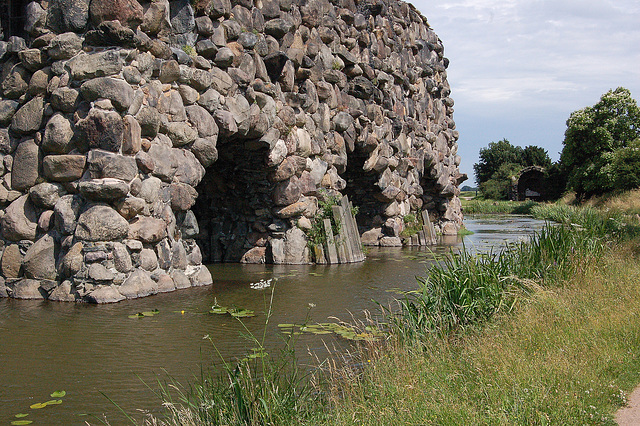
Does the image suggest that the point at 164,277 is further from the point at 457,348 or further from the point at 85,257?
the point at 457,348

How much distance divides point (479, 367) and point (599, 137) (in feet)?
129

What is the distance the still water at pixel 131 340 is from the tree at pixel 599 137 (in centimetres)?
3233

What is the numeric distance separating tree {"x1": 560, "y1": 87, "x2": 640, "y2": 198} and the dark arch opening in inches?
1377

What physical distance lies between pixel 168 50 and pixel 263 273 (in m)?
4.30

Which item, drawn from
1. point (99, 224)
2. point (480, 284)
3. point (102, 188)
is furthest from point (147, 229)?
point (480, 284)

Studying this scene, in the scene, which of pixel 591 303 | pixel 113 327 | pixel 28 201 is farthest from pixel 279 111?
pixel 591 303

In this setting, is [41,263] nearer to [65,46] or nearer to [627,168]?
[65,46]

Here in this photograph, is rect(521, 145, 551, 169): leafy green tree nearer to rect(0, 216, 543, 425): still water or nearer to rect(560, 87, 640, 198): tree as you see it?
rect(560, 87, 640, 198): tree

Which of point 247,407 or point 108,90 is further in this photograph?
point 108,90

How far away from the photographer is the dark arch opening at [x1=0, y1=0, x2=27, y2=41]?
8.71 meters

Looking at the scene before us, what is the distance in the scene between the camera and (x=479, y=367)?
418 cm

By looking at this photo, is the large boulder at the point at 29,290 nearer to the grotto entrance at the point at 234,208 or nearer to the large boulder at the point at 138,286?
the large boulder at the point at 138,286

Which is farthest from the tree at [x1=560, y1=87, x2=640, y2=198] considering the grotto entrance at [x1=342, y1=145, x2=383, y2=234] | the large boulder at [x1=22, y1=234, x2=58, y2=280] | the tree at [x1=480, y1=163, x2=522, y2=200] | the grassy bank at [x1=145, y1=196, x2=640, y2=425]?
the large boulder at [x1=22, y1=234, x2=58, y2=280]

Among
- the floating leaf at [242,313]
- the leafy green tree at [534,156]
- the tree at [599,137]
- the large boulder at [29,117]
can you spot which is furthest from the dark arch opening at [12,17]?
the leafy green tree at [534,156]
